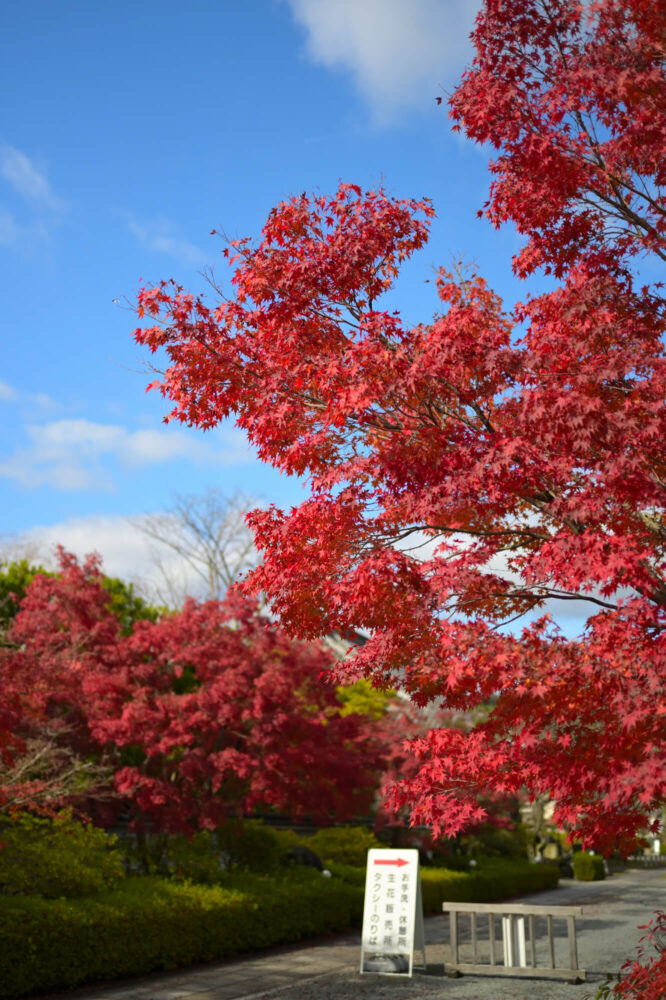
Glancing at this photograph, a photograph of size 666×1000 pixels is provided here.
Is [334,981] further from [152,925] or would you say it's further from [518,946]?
[518,946]

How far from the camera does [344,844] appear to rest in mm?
20438

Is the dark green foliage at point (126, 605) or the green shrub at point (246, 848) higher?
the dark green foliage at point (126, 605)

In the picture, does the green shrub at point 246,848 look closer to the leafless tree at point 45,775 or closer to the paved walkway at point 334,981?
the paved walkway at point 334,981

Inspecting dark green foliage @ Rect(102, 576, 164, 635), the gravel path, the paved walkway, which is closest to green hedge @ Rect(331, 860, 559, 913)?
the gravel path

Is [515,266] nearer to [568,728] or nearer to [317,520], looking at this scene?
[317,520]

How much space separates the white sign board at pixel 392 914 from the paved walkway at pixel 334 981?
240mm

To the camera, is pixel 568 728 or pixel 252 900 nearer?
pixel 568 728

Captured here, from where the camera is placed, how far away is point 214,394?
6535mm

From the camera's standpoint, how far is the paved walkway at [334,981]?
1035 cm

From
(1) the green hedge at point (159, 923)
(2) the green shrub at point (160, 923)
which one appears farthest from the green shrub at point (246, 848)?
(1) the green hedge at point (159, 923)

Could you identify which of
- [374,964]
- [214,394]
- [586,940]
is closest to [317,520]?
[214,394]

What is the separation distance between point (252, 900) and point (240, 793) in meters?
2.38

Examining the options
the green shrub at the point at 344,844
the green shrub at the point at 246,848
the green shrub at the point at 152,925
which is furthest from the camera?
the green shrub at the point at 344,844

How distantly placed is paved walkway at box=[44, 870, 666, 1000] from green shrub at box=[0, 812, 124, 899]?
56.6 inches
